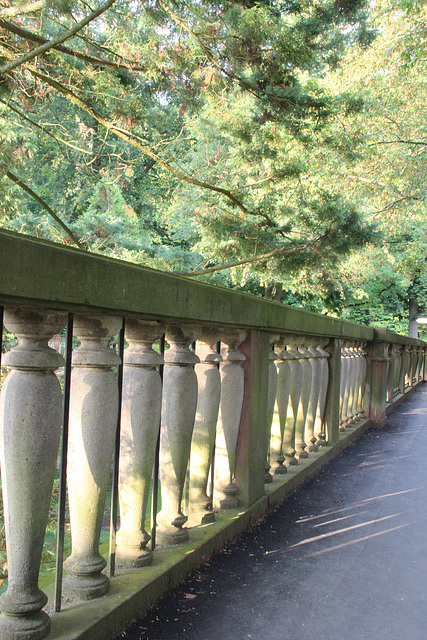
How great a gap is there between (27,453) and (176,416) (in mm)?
901

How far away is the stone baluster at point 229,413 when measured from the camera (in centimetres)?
292

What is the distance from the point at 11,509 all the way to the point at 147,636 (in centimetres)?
71

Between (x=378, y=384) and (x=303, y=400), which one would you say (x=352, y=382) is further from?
(x=303, y=400)

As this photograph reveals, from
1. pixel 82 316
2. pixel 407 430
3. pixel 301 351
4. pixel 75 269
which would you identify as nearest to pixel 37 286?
pixel 75 269

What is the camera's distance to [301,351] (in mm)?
4336

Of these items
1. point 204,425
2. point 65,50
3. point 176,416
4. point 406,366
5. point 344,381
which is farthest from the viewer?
point 406,366

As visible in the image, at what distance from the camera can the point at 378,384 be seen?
24.1ft

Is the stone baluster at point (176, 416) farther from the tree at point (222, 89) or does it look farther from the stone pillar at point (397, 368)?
the stone pillar at point (397, 368)

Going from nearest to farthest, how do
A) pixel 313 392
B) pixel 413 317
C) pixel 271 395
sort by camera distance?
pixel 271 395 → pixel 313 392 → pixel 413 317

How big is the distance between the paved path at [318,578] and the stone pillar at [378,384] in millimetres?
3344

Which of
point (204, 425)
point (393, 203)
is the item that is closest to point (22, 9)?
point (204, 425)

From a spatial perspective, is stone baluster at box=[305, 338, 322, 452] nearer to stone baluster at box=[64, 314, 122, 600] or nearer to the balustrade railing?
the balustrade railing

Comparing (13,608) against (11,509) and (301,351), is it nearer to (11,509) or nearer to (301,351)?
(11,509)

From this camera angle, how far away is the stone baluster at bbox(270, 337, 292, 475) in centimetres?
372
